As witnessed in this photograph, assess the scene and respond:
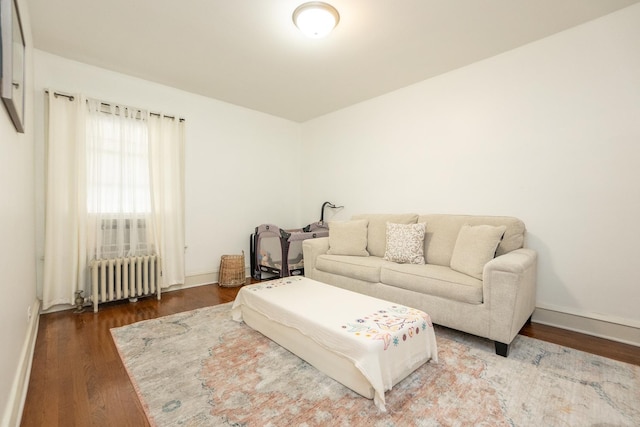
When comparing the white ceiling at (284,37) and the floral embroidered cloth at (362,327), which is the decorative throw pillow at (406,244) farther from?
the white ceiling at (284,37)

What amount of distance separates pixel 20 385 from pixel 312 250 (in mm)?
2521

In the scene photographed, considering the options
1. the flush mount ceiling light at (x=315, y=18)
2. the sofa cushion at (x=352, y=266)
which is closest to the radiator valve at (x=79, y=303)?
the sofa cushion at (x=352, y=266)

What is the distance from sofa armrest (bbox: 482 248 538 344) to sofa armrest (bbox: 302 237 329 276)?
1.86 meters

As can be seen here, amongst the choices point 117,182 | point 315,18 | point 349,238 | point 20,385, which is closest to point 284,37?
point 315,18

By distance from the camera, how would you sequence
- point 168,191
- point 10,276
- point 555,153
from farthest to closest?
point 168,191 < point 555,153 < point 10,276

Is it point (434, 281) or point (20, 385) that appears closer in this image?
point (20, 385)

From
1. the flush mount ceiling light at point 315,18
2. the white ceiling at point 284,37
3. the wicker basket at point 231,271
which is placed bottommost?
the wicker basket at point 231,271

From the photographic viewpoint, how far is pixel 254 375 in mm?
1758

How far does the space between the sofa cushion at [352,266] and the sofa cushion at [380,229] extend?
16 cm

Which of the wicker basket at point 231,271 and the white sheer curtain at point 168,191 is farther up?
the white sheer curtain at point 168,191

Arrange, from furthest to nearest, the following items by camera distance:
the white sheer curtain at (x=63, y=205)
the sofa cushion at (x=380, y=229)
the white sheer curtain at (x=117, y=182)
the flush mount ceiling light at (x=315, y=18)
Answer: the sofa cushion at (x=380, y=229), the white sheer curtain at (x=117, y=182), the white sheer curtain at (x=63, y=205), the flush mount ceiling light at (x=315, y=18)

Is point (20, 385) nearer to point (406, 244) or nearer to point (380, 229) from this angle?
point (406, 244)

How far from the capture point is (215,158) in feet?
13.2

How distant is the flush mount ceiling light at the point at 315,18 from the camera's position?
2082 millimetres
